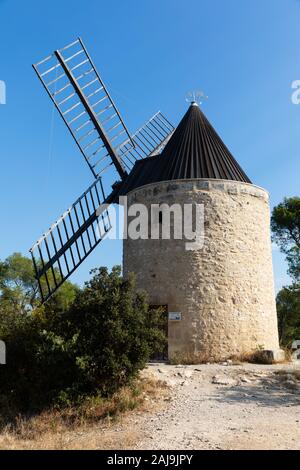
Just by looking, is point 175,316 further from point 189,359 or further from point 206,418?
point 206,418

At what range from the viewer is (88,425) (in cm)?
618

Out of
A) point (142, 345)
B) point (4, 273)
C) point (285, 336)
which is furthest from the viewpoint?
point (4, 273)

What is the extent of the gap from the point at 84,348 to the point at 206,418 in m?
2.12

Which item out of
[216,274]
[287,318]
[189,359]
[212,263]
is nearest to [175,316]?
[189,359]

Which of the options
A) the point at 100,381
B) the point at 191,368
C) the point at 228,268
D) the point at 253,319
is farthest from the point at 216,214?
the point at 100,381

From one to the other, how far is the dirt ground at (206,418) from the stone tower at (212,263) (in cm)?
135

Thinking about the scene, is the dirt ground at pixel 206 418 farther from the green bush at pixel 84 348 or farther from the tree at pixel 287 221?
the tree at pixel 287 221

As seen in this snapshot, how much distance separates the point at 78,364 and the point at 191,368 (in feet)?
9.37

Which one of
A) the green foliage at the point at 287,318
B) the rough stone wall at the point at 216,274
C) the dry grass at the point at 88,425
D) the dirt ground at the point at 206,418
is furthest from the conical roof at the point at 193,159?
the green foliage at the point at 287,318

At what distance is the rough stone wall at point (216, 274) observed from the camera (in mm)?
9453

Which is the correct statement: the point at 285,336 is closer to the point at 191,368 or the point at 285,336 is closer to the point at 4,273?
the point at 191,368

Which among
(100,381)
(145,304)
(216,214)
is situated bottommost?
(100,381)

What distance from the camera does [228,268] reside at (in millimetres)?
9820

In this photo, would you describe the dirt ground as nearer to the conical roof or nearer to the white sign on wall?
the white sign on wall
